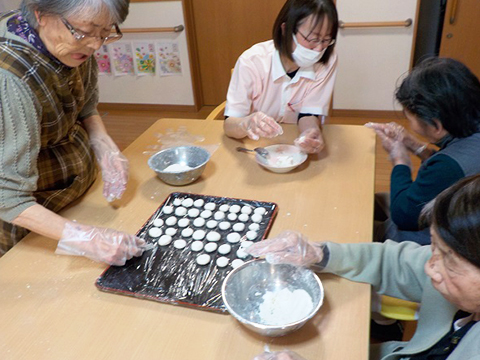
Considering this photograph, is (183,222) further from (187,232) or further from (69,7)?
(69,7)

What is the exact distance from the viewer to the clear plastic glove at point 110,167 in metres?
1.27

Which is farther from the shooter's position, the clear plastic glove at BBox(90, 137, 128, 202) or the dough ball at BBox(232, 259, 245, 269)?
the clear plastic glove at BBox(90, 137, 128, 202)

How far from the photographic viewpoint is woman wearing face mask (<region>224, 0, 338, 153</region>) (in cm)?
148

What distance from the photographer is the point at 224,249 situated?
102 cm

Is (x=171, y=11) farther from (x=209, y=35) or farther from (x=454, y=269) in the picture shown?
(x=454, y=269)

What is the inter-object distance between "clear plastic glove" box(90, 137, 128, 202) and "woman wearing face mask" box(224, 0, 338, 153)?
49 cm

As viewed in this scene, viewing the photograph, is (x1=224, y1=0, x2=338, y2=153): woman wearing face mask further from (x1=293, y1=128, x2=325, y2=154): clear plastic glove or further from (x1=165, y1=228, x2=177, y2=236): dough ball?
(x1=165, y1=228, x2=177, y2=236): dough ball

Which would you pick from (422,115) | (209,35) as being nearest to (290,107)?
(422,115)

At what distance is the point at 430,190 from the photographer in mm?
1198

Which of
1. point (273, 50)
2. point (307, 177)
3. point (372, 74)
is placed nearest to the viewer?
point (307, 177)

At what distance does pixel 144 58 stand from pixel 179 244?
3074 millimetres

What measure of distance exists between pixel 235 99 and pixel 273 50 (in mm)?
258

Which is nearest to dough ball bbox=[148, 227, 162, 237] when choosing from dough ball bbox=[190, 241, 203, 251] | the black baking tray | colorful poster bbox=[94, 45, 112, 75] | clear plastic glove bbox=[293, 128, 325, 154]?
the black baking tray

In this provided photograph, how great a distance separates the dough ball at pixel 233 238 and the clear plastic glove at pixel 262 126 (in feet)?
1.64
